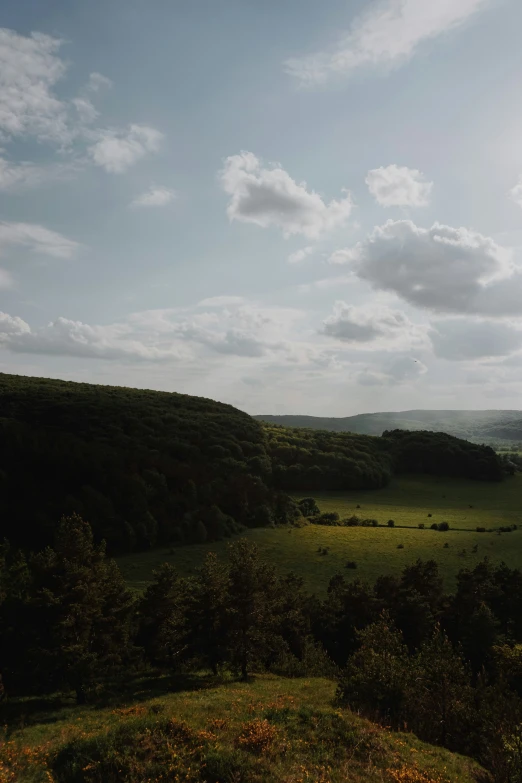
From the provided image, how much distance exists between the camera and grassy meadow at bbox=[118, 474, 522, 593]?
76688mm

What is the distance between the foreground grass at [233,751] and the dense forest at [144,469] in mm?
62798

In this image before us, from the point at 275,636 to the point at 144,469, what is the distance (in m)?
62.6

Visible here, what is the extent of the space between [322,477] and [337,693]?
122 m

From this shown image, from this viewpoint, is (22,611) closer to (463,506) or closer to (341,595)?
(341,595)

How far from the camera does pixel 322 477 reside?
152000 mm

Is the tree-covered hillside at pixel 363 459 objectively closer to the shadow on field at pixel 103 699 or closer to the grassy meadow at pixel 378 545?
the grassy meadow at pixel 378 545

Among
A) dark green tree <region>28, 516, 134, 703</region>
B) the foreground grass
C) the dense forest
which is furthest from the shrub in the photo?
the dense forest

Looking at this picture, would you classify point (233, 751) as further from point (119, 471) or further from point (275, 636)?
point (119, 471)

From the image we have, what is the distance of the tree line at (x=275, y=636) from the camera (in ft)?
94.5

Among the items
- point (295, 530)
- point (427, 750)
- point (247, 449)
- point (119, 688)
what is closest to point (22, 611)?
point (119, 688)

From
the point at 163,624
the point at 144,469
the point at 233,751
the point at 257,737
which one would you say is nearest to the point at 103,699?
the point at 163,624

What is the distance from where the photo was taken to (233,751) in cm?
2091

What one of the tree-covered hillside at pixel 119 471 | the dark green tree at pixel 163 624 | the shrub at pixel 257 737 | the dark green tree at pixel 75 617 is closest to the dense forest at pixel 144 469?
the tree-covered hillside at pixel 119 471

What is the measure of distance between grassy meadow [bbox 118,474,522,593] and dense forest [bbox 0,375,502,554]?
292 inches
